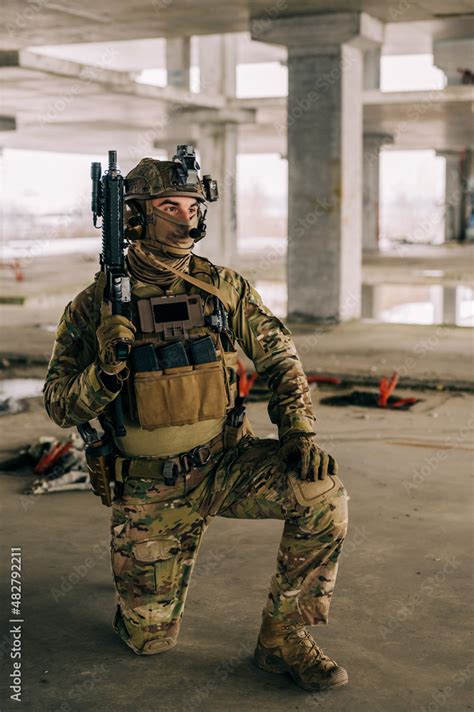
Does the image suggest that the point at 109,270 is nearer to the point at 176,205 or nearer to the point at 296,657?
the point at 176,205

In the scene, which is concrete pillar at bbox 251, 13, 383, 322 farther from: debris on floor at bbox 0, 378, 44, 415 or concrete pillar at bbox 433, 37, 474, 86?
concrete pillar at bbox 433, 37, 474, 86

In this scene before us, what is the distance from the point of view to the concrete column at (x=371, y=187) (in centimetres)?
2692

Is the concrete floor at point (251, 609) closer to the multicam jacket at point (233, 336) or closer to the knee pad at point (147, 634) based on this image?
the knee pad at point (147, 634)

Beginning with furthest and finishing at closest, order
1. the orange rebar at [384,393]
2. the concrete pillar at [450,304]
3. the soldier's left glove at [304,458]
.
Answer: the concrete pillar at [450,304]
the orange rebar at [384,393]
the soldier's left glove at [304,458]

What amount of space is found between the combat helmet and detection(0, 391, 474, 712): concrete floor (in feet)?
5.43

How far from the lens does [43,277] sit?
22.2m

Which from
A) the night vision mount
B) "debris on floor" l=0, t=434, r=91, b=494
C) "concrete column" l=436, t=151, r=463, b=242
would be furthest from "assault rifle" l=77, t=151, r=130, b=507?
"concrete column" l=436, t=151, r=463, b=242

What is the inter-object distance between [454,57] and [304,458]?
22.6m

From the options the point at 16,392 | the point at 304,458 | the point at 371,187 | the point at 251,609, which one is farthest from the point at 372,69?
the point at 304,458

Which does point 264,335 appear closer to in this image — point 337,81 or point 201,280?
point 201,280

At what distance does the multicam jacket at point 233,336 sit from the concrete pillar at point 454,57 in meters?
21.7

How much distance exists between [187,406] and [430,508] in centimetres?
251

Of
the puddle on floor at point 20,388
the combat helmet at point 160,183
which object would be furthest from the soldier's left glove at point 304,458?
the puddle on floor at point 20,388

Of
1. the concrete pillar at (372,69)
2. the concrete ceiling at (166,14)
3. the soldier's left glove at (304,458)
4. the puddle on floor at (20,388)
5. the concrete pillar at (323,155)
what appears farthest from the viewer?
the concrete pillar at (372,69)
